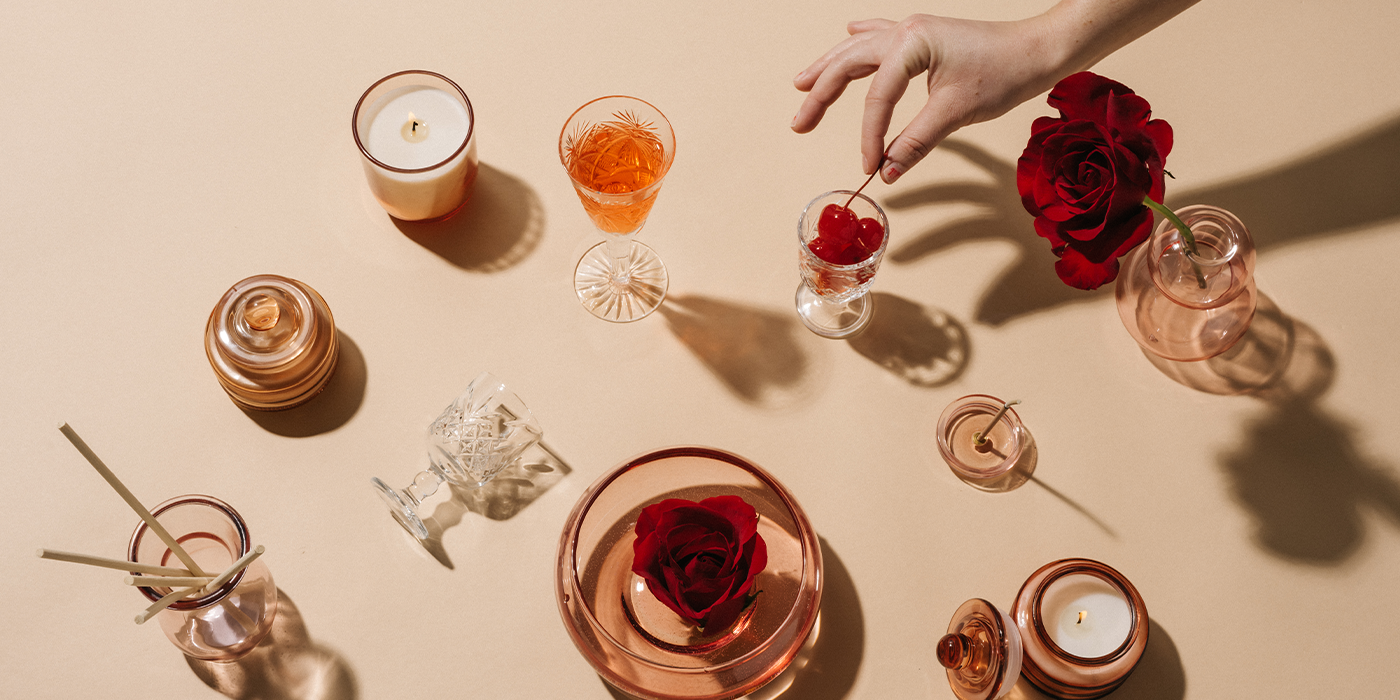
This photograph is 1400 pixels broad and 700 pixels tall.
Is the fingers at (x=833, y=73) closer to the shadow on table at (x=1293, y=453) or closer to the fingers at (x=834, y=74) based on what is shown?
the fingers at (x=834, y=74)

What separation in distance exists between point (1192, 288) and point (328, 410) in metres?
1.02

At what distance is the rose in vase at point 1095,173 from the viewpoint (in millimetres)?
911

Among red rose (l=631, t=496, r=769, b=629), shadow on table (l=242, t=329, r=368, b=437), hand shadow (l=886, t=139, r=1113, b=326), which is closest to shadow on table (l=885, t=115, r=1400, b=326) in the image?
hand shadow (l=886, t=139, r=1113, b=326)

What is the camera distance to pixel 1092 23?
105 centimetres

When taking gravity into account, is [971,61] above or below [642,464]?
above

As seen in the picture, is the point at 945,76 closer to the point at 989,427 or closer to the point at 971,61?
the point at 971,61

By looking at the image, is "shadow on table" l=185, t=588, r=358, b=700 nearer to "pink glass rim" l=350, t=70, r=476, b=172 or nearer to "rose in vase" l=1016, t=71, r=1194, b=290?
"pink glass rim" l=350, t=70, r=476, b=172

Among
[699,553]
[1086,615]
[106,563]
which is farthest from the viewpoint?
[1086,615]

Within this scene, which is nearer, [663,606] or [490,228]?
[663,606]

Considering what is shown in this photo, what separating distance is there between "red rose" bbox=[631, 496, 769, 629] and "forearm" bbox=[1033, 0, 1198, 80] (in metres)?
0.64

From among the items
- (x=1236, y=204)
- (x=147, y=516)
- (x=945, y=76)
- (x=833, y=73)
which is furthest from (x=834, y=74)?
(x=147, y=516)

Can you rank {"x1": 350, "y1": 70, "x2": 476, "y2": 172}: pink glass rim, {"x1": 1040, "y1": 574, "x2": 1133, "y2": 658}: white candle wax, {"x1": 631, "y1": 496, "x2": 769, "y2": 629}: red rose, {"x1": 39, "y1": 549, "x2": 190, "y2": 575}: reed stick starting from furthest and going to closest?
{"x1": 350, "y1": 70, "x2": 476, "y2": 172}: pink glass rim
{"x1": 1040, "y1": 574, "x2": 1133, "y2": 658}: white candle wax
{"x1": 631, "y1": 496, "x2": 769, "y2": 629}: red rose
{"x1": 39, "y1": 549, "x2": 190, "y2": 575}: reed stick

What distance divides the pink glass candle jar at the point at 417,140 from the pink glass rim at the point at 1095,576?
806 mm

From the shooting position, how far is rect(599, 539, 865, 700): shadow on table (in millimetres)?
994
